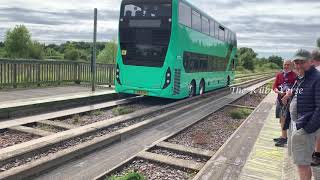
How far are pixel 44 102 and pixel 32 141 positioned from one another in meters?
4.53

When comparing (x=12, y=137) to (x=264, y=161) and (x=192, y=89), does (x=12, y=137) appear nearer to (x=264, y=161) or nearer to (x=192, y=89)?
(x=264, y=161)

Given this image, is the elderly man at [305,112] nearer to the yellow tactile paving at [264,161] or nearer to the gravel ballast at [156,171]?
the yellow tactile paving at [264,161]

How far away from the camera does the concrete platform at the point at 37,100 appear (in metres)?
11.4

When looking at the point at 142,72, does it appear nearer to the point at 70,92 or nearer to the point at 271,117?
the point at 70,92

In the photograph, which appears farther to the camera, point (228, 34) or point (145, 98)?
point (228, 34)

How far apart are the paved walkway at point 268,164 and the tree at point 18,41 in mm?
77479

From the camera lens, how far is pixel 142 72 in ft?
52.5

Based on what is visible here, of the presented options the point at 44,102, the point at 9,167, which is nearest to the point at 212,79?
the point at 44,102

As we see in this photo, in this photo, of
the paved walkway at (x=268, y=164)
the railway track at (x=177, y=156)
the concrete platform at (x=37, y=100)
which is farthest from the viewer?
the concrete platform at (x=37, y=100)

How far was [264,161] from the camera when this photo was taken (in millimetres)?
7340

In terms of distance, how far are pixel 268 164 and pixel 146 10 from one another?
981cm

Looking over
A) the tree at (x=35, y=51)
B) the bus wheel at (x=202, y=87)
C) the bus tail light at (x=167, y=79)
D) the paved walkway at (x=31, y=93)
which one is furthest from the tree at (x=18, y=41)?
the bus tail light at (x=167, y=79)

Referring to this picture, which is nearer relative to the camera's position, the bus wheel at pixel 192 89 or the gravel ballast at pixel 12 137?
the gravel ballast at pixel 12 137

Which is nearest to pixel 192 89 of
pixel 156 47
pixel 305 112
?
pixel 156 47
